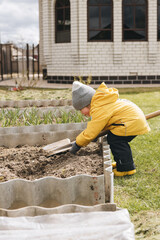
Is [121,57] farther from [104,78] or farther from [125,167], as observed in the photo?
[125,167]

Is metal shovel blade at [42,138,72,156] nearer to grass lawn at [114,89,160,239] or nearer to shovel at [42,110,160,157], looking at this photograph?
shovel at [42,110,160,157]

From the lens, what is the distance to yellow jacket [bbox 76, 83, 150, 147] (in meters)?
3.34

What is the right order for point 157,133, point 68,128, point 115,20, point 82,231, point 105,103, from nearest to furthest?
point 82,231, point 105,103, point 68,128, point 157,133, point 115,20

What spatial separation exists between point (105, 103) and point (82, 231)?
1781 millimetres

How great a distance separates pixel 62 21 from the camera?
46.6ft

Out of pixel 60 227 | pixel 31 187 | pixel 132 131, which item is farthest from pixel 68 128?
pixel 60 227

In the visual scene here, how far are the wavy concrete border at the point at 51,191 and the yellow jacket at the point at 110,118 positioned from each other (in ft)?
2.93

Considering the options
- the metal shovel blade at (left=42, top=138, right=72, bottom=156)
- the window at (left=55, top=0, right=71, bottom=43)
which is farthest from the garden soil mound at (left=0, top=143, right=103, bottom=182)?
the window at (left=55, top=0, right=71, bottom=43)

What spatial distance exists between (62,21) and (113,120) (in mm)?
11546

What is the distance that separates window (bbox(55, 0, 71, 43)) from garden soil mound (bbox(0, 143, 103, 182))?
10981 millimetres

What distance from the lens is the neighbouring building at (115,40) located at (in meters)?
13.5

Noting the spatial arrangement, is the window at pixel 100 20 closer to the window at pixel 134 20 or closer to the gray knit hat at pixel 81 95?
the window at pixel 134 20

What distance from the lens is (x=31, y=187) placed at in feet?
7.91

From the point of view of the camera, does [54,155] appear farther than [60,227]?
Yes
